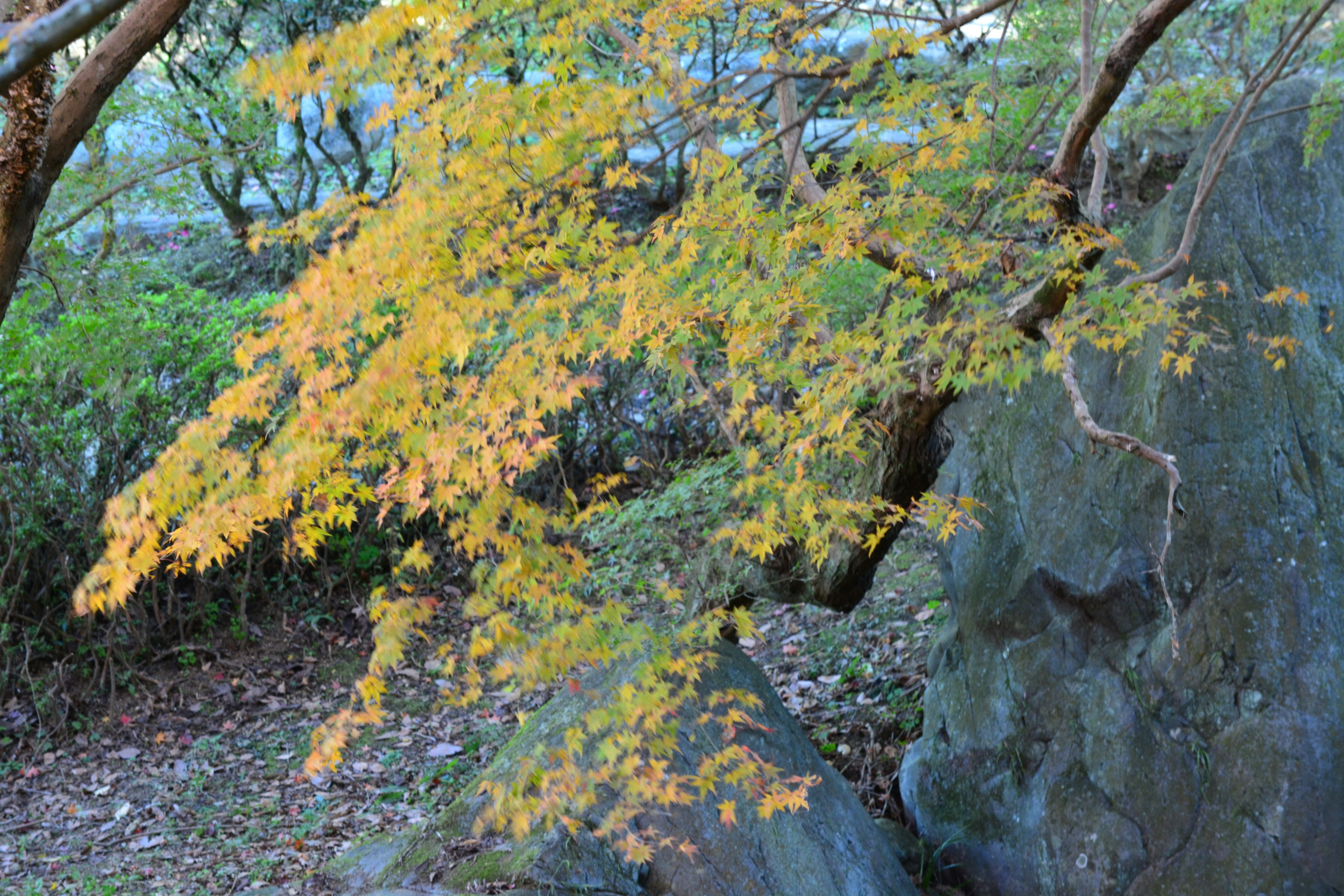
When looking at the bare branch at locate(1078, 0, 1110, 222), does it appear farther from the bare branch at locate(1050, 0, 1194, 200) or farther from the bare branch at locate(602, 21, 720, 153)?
the bare branch at locate(602, 21, 720, 153)

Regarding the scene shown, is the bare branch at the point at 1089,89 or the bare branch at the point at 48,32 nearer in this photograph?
the bare branch at the point at 48,32

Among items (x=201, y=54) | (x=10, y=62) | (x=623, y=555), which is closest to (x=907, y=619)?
(x=623, y=555)

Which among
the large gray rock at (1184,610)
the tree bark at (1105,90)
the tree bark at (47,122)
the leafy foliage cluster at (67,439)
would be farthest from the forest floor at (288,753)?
the tree bark at (1105,90)

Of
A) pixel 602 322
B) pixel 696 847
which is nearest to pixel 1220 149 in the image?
pixel 602 322

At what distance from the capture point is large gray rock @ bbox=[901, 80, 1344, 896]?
4121 mm

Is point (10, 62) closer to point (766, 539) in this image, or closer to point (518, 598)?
point (518, 598)

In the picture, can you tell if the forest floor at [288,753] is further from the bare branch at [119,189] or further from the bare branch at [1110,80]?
the bare branch at [1110,80]

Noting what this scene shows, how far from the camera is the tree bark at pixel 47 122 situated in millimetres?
2643

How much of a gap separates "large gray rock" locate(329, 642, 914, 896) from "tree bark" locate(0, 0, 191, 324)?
2336 millimetres

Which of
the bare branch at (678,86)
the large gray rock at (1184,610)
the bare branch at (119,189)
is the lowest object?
the large gray rock at (1184,610)

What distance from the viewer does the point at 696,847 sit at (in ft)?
12.8

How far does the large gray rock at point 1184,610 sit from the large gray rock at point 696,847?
814mm

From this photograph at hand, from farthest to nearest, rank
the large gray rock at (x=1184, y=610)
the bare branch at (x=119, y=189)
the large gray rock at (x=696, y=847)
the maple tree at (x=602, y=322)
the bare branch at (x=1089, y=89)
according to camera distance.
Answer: the bare branch at (x=119, y=189)
the bare branch at (x=1089, y=89)
the large gray rock at (x=1184, y=610)
the large gray rock at (x=696, y=847)
the maple tree at (x=602, y=322)

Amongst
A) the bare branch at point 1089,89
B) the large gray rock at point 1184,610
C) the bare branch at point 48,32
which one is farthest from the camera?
the bare branch at point 1089,89
